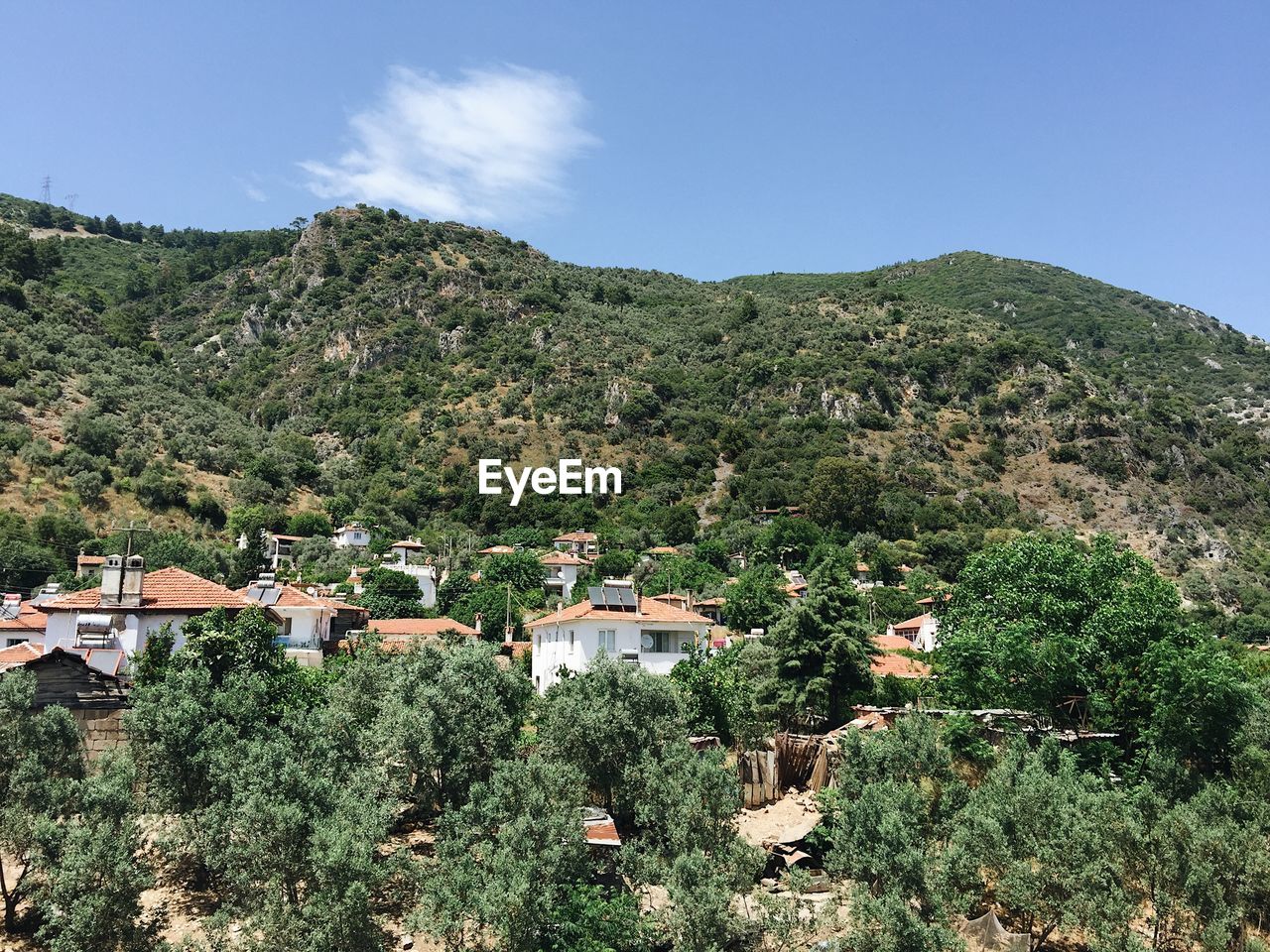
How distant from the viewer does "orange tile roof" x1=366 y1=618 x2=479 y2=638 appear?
4981cm

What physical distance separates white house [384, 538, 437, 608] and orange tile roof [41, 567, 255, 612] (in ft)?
91.8

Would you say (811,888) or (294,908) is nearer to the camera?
(294,908)

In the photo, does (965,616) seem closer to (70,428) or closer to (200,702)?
(200,702)

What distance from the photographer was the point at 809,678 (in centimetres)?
3159

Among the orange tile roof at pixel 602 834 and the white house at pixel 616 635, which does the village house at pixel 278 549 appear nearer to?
the white house at pixel 616 635

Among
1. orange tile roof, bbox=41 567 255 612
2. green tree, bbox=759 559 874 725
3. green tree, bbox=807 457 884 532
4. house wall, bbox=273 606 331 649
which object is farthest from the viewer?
green tree, bbox=807 457 884 532

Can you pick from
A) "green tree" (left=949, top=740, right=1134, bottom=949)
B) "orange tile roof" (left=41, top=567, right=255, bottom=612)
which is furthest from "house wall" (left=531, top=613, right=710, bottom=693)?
"green tree" (left=949, top=740, right=1134, bottom=949)

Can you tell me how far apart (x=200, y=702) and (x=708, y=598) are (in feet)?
154

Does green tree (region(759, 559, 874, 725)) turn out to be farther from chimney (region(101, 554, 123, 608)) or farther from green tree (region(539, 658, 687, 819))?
chimney (region(101, 554, 123, 608))

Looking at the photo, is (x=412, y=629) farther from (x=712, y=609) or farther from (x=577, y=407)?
(x=577, y=407)

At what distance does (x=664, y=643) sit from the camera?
40906 millimetres

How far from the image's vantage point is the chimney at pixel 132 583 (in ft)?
107

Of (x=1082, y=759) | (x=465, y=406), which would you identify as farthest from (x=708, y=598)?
(x=465, y=406)

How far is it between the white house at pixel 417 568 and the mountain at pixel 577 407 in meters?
9.71
